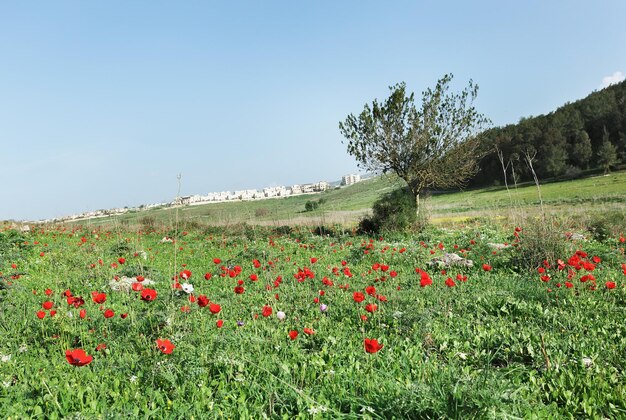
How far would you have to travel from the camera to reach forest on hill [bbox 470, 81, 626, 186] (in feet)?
183

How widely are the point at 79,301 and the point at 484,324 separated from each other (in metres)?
4.82

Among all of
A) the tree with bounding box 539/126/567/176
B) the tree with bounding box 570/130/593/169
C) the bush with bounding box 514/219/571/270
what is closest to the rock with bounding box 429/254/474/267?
the bush with bounding box 514/219/571/270

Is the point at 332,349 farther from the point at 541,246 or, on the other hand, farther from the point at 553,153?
the point at 553,153

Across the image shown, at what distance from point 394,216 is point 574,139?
60.2 m

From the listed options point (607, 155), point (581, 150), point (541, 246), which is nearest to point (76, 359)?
point (541, 246)

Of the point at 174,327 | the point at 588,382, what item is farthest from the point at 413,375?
the point at 174,327

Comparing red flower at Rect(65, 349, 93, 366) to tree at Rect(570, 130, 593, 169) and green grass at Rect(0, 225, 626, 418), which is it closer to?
green grass at Rect(0, 225, 626, 418)

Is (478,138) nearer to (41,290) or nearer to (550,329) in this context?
(550,329)

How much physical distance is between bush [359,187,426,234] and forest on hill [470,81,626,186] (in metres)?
44.3

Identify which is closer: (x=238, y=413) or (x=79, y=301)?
(x=238, y=413)

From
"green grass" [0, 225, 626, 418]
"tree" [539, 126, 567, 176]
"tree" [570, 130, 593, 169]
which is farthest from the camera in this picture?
"tree" [539, 126, 567, 176]

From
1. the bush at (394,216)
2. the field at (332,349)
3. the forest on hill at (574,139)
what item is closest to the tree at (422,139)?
the bush at (394,216)

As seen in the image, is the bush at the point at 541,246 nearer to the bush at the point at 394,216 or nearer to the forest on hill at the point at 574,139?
the bush at the point at 394,216

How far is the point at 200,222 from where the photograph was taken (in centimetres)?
2486
